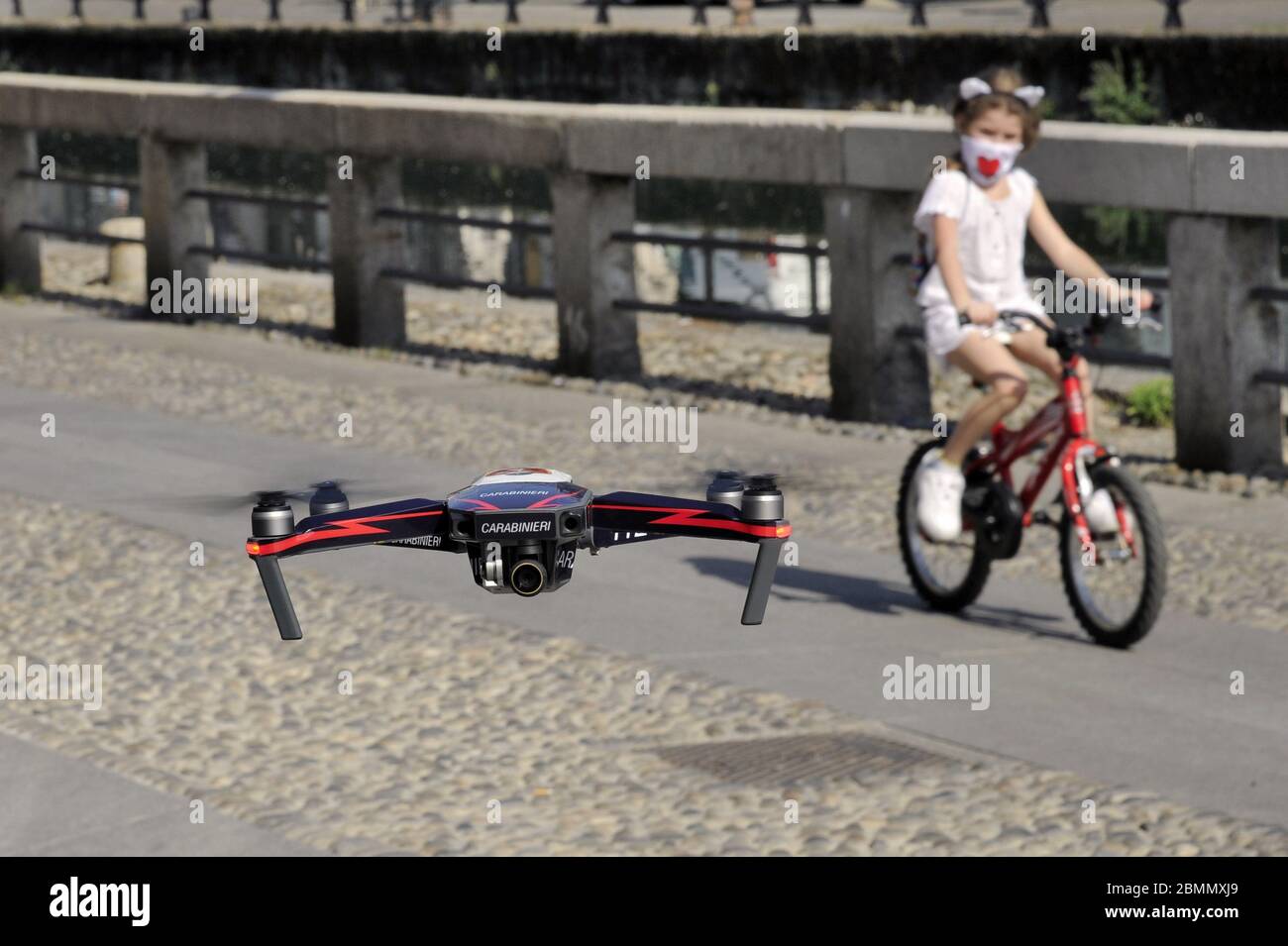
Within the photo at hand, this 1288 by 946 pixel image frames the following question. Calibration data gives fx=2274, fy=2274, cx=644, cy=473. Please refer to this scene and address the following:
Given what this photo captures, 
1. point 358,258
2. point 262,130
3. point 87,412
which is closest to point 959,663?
point 87,412

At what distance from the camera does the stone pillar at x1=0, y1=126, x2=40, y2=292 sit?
18859 mm

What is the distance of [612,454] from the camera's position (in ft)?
26.4

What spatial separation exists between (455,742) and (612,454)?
172cm

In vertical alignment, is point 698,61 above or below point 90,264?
above

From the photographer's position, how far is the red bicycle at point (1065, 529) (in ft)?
21.5

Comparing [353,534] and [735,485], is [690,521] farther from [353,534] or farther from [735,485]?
[353,534]

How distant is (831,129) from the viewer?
1228 centimetres

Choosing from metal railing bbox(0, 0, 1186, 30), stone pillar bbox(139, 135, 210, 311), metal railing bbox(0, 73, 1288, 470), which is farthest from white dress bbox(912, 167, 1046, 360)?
metal railing bbox(0, 0, 1186, 30)

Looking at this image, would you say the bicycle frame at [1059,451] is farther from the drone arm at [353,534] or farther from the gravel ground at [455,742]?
the drone arm at [353,534]

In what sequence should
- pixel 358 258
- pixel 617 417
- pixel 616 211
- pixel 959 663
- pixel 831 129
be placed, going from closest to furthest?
1. pixel 617 417
2. pixel 959 663
3. pixel 831 129
4. pixel 616 211
5. pixel 358 258

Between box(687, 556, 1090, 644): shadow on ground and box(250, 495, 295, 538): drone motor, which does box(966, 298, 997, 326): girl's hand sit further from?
box(687, 556, 1090, 644): shadow on ground

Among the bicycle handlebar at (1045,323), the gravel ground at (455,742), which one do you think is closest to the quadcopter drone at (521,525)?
the bicycle handlebar at (1045,323)
